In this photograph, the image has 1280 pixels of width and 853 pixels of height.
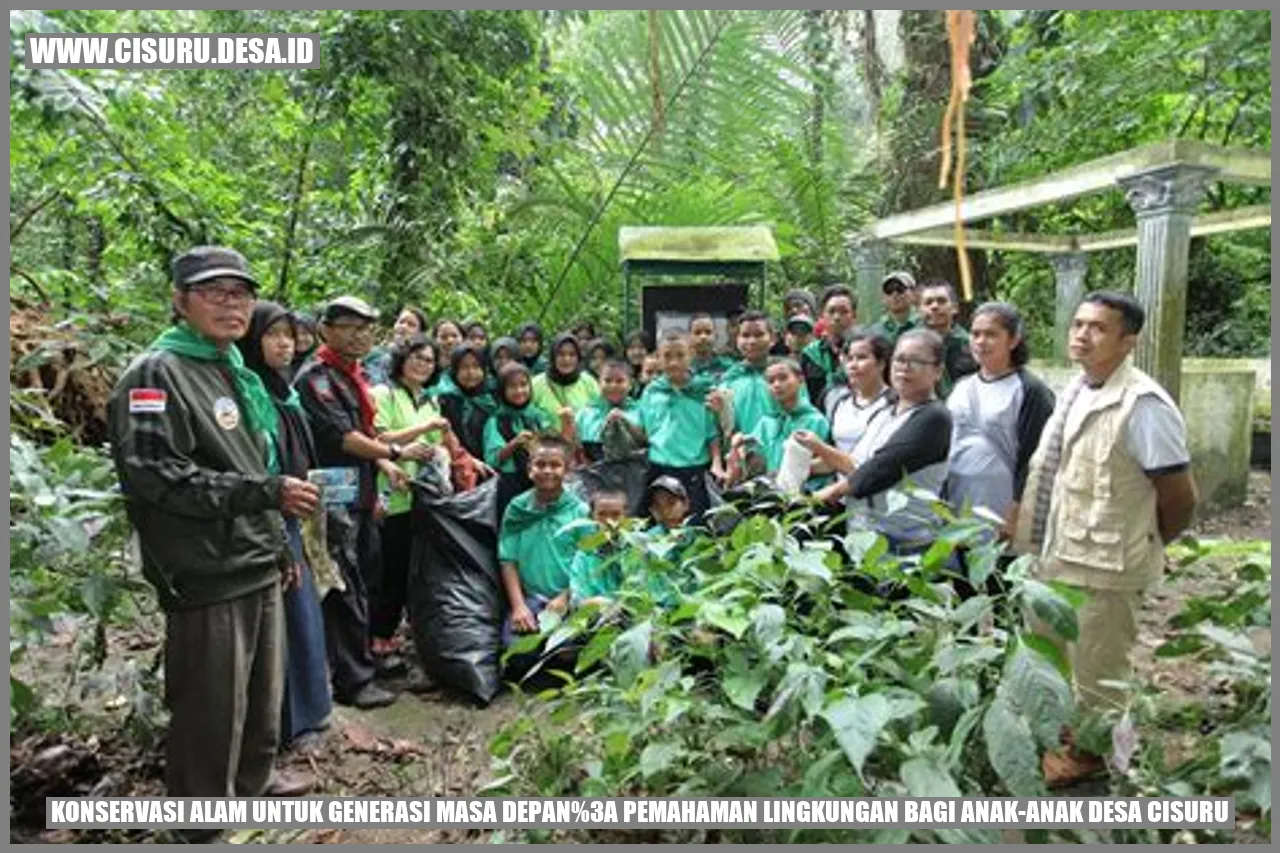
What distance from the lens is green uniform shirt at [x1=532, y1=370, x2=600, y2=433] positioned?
4504 mm

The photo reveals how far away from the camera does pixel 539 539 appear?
3629 mm

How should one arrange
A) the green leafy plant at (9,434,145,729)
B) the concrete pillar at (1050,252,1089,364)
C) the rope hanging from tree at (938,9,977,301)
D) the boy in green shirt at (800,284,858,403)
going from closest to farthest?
the rope hanging from tree at (938,9,977,301) → the green leafy plant at (9,434,145,729) → the boy in green shirt at (800,284,858,403) → the concrete pillar at (1050,252,1089,364)

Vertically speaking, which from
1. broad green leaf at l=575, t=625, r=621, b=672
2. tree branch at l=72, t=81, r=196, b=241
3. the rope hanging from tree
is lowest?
broad green leaf at l=575, t=625, r=621, b=672

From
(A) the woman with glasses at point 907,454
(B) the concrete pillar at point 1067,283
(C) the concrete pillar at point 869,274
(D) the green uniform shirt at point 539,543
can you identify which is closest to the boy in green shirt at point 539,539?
(D) the green uniform shirt at point 539,543

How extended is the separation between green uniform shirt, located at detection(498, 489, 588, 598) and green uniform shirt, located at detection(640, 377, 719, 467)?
56 cm

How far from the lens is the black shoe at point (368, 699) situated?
11.0 feet

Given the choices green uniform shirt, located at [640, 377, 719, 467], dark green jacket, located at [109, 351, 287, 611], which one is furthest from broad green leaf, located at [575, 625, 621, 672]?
green uniform shirt, located at [640, 377, 719, 467]

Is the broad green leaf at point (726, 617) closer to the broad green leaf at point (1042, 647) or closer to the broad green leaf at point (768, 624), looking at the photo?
the broad green leaf at point (768, 624)

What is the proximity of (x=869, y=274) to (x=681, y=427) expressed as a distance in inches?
137

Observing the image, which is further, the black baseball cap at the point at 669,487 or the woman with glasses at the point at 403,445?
the woman with glasses at the point at 403,445

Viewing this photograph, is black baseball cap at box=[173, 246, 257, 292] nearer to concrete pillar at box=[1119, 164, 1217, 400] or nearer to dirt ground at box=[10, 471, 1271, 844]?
dirt ground at box=[10, 471, 1271, 844]

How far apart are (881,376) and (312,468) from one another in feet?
6.65

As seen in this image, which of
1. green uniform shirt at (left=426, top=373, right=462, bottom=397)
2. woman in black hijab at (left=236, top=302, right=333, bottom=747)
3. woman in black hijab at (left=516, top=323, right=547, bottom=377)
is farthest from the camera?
woman in black hijab at (left=516, top=323, right=547, bottom=377)
